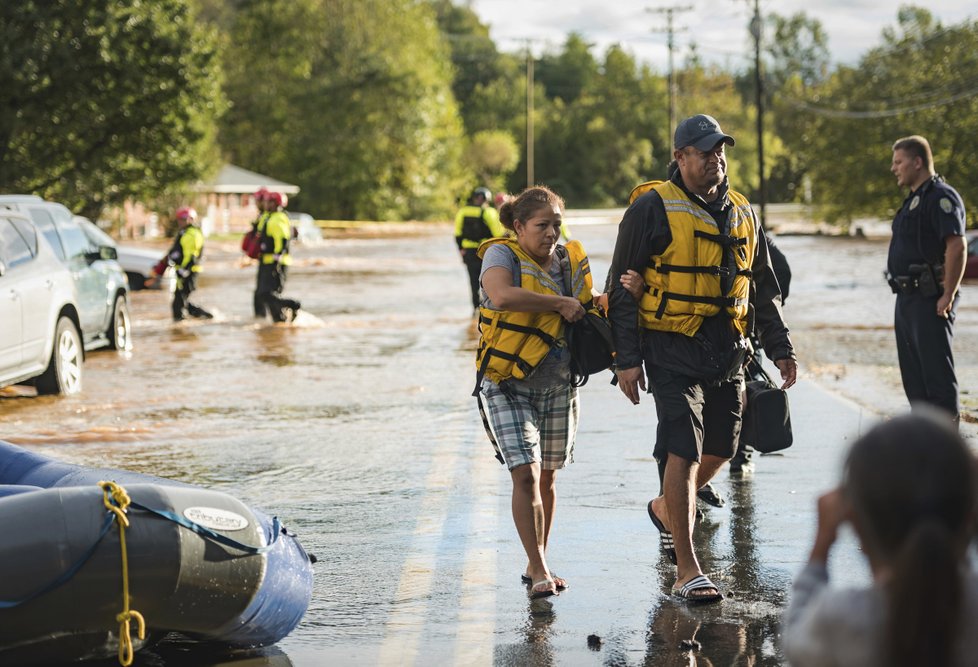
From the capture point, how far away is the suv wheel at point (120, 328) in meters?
17.6

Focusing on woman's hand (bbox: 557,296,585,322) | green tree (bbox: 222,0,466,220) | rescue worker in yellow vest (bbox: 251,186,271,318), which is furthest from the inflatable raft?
green tree (bbox: 222,0,466,220)

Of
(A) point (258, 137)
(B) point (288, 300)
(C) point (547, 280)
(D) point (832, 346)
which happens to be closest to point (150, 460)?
(C) point (547, 280)

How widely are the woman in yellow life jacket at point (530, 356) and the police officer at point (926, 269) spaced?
2.89m

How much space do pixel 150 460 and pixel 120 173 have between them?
31.5m

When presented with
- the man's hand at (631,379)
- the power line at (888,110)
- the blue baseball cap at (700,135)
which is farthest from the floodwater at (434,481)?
the power line at (888,110)

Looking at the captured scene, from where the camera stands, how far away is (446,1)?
15875 centimetres

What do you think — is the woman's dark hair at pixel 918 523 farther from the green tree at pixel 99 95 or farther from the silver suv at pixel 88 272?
the green tree at pixel 99 95

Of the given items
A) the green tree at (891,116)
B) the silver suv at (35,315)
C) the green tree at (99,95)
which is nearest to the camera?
the silver suv at (35,315)

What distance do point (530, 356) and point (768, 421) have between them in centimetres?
117

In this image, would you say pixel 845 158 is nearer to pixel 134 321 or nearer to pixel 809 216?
pixel 809 216

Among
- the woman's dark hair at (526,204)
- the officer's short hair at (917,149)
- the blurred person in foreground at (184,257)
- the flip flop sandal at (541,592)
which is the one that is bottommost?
the flip flop sandal at (541,592)

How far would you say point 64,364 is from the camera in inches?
539

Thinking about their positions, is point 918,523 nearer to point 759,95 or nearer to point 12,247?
point 12,247

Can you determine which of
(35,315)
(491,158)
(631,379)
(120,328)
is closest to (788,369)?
(631,379)
